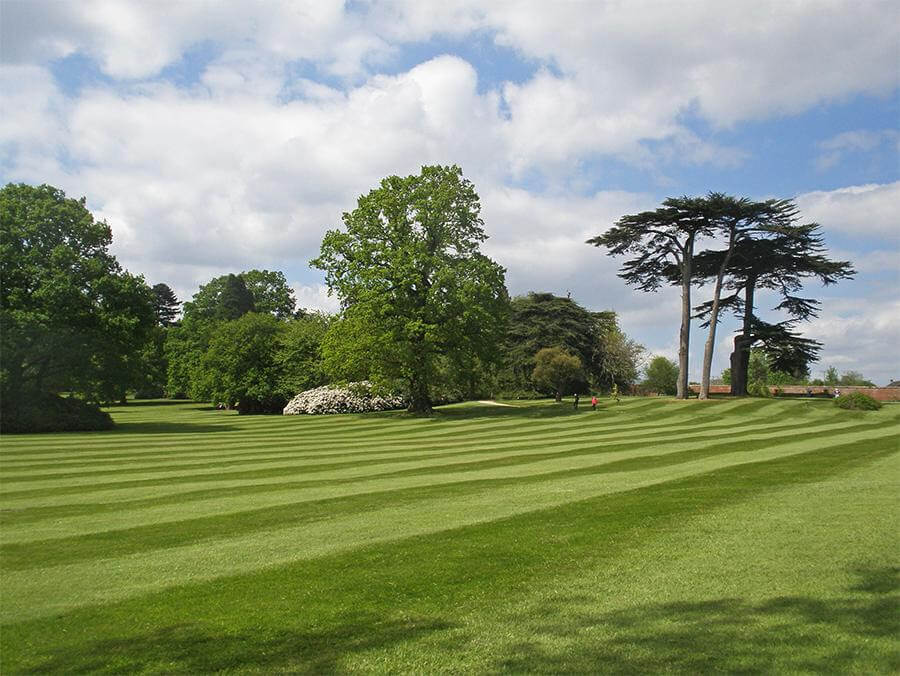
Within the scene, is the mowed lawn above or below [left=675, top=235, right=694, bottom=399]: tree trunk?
below

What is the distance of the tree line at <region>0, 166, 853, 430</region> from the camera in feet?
119

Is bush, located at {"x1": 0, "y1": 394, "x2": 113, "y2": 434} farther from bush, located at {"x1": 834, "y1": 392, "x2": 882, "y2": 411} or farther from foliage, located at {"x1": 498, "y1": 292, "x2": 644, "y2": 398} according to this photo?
bush, located at {"x1": 834, "y1": 392, "x2": 882, "y2": 411}

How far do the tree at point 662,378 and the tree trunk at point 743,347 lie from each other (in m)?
14.7

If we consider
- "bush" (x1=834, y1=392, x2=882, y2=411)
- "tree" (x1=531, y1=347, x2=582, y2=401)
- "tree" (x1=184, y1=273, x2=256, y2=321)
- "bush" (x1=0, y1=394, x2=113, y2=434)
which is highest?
"tree" (x1=184, y1=273, x2=256, y2=321)

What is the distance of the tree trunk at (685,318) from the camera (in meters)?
54.3

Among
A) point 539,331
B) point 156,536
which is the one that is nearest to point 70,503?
point 156,536

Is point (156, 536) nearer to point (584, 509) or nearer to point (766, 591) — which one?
point (584, 509)

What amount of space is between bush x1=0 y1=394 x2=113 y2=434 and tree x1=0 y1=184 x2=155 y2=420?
49cm

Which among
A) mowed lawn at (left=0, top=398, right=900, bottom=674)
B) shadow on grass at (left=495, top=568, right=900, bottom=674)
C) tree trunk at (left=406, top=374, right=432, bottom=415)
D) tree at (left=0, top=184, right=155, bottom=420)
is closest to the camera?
shadow on grass at (left=495, top=568, right=900, bottom=674)

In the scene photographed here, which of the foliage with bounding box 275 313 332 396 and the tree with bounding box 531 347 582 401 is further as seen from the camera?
the foliage with bounding box 275 313 332 396

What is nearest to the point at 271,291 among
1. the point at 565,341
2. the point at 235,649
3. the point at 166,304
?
the point at 166,304

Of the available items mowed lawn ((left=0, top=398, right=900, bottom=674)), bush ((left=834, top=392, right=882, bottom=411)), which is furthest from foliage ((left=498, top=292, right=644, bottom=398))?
mowed lawn ((left=0, top=398, right=900, bottom=674))

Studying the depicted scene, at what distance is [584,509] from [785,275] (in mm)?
49681

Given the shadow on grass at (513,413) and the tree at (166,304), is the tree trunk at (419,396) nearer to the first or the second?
the shadow on grass at (513,413)
